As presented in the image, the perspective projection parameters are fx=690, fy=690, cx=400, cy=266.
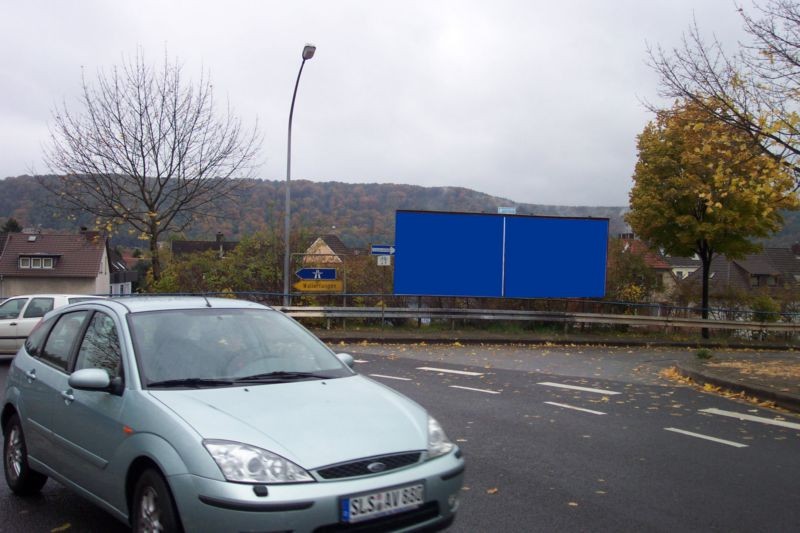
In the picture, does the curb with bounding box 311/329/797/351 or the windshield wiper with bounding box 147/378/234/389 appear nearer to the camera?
the windshield wiper with bounding box 147/378/234/389

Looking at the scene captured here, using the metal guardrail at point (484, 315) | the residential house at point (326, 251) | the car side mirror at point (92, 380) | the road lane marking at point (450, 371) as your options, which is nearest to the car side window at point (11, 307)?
the metal guardrail at point (484, 315)

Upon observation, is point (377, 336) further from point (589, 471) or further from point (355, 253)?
point (589, 471)

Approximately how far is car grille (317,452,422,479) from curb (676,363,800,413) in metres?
8.00

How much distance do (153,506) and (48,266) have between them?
204ft

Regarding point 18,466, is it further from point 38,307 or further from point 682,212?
point 682,212

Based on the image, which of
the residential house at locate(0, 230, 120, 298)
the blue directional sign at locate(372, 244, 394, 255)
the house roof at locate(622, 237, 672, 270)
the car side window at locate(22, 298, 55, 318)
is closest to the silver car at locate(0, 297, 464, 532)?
the car side window at locate(22, 298, 55, 318)

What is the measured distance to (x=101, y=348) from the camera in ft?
15.3

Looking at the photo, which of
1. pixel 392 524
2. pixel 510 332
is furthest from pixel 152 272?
pixel 392 524

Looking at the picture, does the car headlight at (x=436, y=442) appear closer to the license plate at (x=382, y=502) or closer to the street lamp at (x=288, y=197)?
the license plate at (x=382, y=502)

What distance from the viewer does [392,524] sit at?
3.55m

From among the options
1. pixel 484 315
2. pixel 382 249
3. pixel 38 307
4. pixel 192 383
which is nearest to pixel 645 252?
pixel 484 315

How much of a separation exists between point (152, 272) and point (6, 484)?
18.3 metres

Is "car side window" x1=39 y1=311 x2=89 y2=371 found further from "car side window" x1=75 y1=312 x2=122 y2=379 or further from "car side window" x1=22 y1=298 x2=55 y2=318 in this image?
"car side window" x1=22 y1=298 x2=55 y2=318

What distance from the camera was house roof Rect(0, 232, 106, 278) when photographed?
5812 cm
